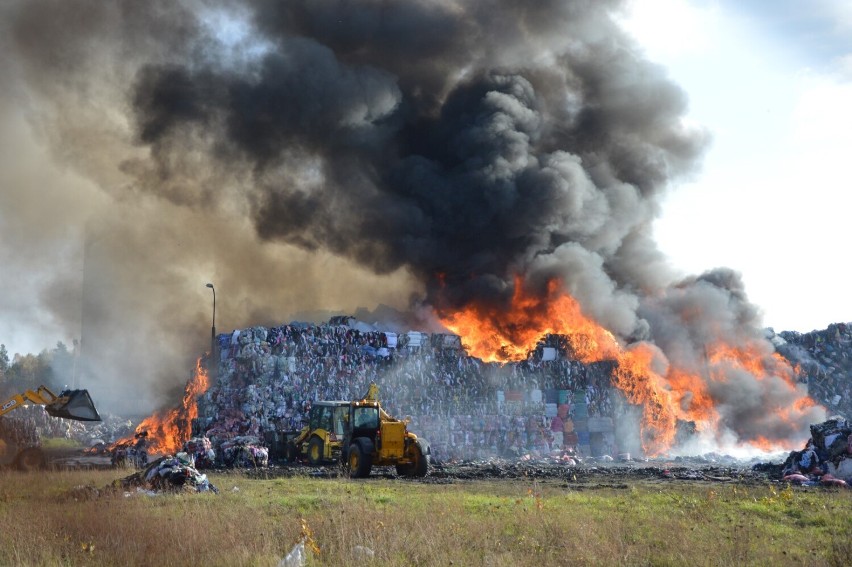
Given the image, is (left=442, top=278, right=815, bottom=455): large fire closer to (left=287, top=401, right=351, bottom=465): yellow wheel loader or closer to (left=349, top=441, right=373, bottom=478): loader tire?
(left=287, top=401, right=351, bottom=465): yellow wheel loader

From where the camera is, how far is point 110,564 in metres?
8.39

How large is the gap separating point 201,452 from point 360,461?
253 inches

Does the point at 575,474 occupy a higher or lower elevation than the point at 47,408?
Result: lower

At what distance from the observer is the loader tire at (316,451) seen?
906 inches

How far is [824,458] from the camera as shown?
19.8 metres


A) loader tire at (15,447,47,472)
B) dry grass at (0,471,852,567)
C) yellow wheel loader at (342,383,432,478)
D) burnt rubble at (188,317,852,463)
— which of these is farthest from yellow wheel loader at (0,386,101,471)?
yellow wheel loader at (342,383,432,478)

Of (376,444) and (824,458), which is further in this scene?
(376,444)

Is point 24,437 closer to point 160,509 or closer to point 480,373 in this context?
point 160,509

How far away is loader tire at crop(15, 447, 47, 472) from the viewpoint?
2040 centimetres

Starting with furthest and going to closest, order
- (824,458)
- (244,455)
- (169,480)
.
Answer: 1. (244,455)
2. (824,458)
3. (169,480)

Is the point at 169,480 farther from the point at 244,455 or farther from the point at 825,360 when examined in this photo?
the point at 825,360

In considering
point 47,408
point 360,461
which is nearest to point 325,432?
point 360,461

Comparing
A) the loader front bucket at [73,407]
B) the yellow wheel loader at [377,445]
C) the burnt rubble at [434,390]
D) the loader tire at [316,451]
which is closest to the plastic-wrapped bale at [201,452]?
the loader front bucket at [73,407]

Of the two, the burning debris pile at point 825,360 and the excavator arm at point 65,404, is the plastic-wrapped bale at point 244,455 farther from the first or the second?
the burning debris pile at point 825,360
